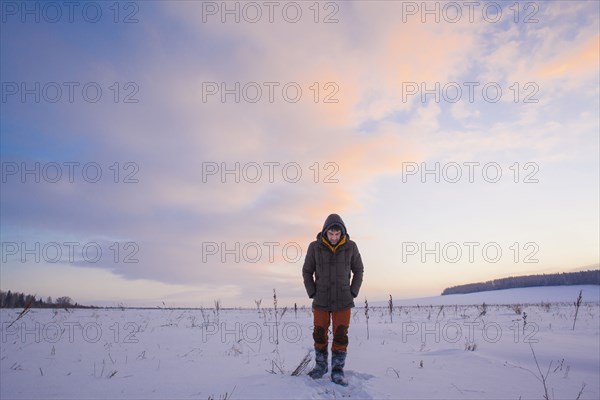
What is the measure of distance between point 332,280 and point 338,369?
3.58ft

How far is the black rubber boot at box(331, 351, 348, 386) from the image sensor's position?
171 inches

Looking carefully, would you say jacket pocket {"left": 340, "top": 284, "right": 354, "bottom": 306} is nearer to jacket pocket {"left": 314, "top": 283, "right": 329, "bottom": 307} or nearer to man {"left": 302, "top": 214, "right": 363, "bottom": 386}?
man {"left": 302, "top": 214, "right": 363, "bottom": 386}

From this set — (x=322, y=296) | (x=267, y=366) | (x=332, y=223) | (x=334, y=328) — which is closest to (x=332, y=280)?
(x=322, y=296)

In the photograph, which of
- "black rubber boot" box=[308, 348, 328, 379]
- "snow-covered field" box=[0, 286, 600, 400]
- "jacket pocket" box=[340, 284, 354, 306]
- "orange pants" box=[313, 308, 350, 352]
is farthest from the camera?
"jacket pocket" box=[340, 284, 354, 306]

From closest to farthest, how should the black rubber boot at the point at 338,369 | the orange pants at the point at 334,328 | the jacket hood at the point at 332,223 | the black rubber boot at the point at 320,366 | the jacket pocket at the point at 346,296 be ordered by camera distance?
the black rubber boot at the point at 338,369 < the black rubber boot at the point at 320,366 < the orange pants at the point at 334,328 < the jacket pocket at the point at 346,296 < the jacket hood at the point at 332,223

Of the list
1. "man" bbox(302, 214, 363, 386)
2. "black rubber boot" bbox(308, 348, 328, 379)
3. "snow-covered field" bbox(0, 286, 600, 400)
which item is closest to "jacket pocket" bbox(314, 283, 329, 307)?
"man" bbox(302, 214, 363, 386)

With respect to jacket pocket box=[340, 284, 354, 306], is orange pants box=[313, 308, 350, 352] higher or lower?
lower

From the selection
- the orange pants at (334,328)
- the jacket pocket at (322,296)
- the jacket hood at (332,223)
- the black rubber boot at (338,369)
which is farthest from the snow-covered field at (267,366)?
the jacket hood at (332,223)

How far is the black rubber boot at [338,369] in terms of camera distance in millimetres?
4340

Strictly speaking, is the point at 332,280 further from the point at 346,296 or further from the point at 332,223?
the point at 332,223

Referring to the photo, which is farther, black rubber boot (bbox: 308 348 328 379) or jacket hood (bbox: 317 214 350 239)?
jacket hood (bbox: 317 214 350 239)

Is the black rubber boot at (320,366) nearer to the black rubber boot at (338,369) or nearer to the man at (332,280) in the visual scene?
the man at (332,280)

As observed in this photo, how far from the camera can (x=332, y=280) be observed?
4984mm

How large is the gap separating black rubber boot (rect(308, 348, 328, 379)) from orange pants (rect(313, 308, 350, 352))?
2.6 inches
